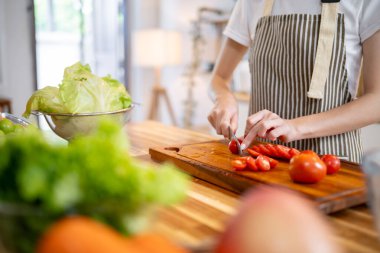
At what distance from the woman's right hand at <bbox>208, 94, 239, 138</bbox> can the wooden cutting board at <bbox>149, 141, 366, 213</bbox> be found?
8cm

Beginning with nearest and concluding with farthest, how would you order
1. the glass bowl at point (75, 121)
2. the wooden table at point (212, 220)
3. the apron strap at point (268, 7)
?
1. the wooden table at point (212, 220)
2. the glass bowl at point (75, 121)
3. the apron strap at point (268, 7)

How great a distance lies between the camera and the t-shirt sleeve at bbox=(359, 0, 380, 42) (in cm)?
137

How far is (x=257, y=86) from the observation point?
1.71m

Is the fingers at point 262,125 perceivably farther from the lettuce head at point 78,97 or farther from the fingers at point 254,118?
the lettuce head at point 78,97

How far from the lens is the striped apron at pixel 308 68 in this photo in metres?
1.46

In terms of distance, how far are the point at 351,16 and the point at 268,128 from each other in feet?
1.70

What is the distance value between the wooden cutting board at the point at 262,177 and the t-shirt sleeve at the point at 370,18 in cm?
47

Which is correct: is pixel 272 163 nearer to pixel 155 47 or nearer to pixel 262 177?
pixel 262 177

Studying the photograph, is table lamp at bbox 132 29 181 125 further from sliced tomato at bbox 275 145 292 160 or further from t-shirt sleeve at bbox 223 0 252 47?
sliced tomato at bbox 275 145 292 160

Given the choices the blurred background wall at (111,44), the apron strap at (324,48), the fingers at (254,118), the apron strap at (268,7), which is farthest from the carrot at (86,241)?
the blurred background wall at (111,44)

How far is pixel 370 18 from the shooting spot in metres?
1.38

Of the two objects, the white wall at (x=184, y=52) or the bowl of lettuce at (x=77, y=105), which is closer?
the bowl of lettuce at (x=77, y=105)

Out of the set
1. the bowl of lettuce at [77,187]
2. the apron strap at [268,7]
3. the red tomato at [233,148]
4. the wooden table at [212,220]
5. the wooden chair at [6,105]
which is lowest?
the wooden chair at [6,105]

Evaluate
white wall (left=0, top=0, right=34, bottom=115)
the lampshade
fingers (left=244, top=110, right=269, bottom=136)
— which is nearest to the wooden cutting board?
fingers (left=244, top=110, right=269, bottom=136)
